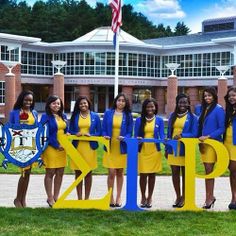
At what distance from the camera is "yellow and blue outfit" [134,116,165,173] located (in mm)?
7730

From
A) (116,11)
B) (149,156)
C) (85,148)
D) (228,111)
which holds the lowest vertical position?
(149,156)

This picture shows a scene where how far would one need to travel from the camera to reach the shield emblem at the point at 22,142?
738cm

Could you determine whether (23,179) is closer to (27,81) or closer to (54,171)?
(54,171)

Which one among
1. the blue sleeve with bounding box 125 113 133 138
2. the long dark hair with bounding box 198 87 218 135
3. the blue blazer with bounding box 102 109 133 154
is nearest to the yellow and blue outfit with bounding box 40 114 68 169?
the blue blazer with bounding box 102 109 133 154

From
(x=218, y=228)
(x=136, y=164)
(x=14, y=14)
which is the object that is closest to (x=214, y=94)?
(x=136, y=164)

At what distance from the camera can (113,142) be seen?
7.76m

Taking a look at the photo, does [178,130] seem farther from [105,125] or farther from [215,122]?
[105,125]

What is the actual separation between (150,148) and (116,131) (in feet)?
1.87

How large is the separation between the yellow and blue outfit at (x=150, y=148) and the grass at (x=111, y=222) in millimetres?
744

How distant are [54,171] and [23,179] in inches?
18.5

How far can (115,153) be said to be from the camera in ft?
25.6

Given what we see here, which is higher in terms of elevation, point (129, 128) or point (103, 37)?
point (103, 37)

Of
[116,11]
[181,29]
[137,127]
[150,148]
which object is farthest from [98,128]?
[181,29]

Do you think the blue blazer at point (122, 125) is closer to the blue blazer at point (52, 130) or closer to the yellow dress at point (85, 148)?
the yellow dress at point (85, 148)
